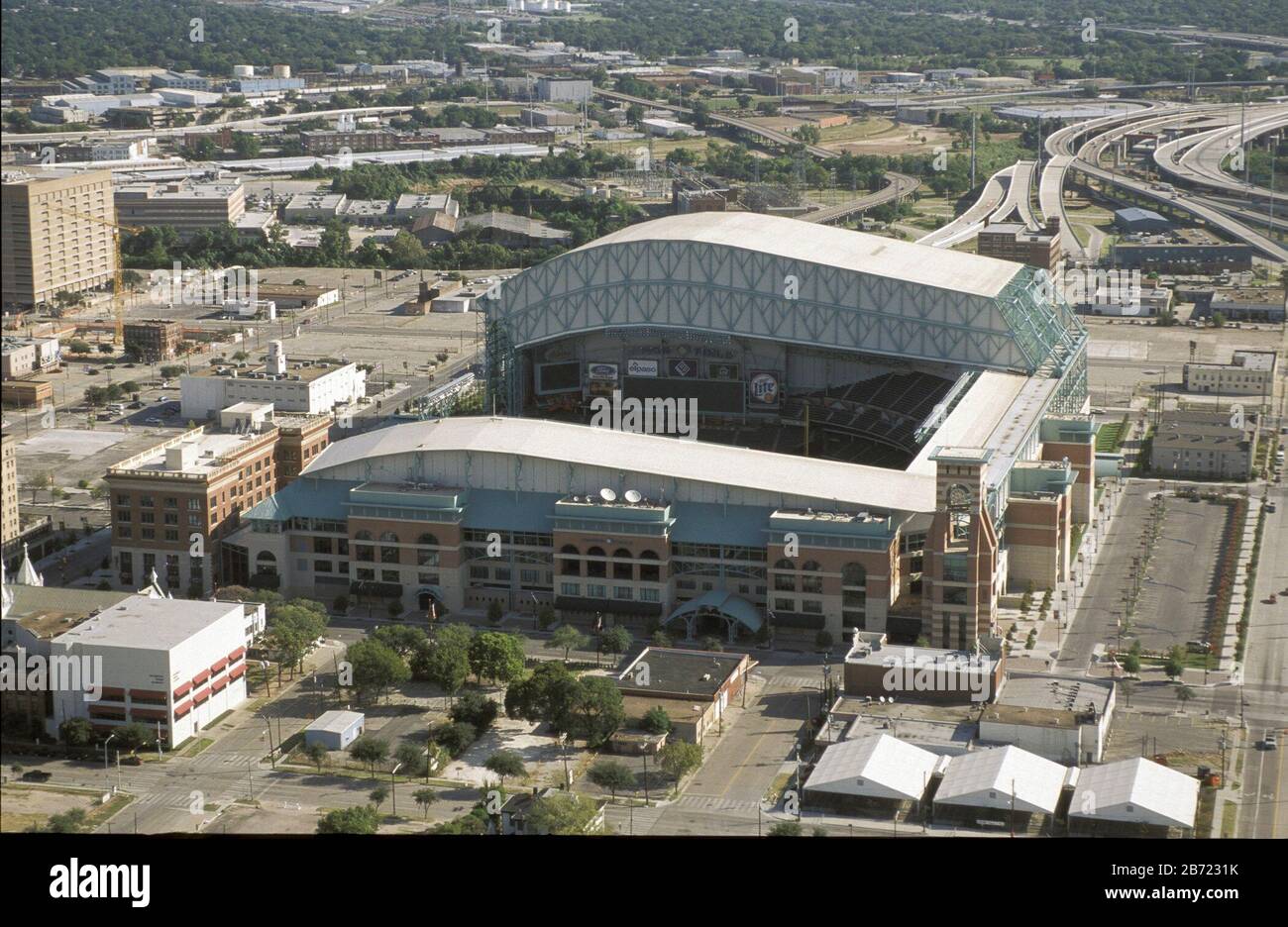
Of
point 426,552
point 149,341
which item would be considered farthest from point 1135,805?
point 149,341

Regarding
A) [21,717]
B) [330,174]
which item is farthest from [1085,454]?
[330,174]

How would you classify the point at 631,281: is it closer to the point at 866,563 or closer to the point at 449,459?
the point at 449,459

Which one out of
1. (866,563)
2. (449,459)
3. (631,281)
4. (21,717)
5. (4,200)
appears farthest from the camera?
(631,281)

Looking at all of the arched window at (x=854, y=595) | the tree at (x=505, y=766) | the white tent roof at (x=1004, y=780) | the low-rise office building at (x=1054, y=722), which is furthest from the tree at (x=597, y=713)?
the arched window at (x=854, y=595)

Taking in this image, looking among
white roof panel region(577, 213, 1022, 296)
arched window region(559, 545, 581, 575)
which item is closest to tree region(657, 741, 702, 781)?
arched window region(559, 545, 581, 575)

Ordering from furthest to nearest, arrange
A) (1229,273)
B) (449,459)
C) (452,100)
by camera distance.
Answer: (452,100)
(1229,273)
(449,459)
